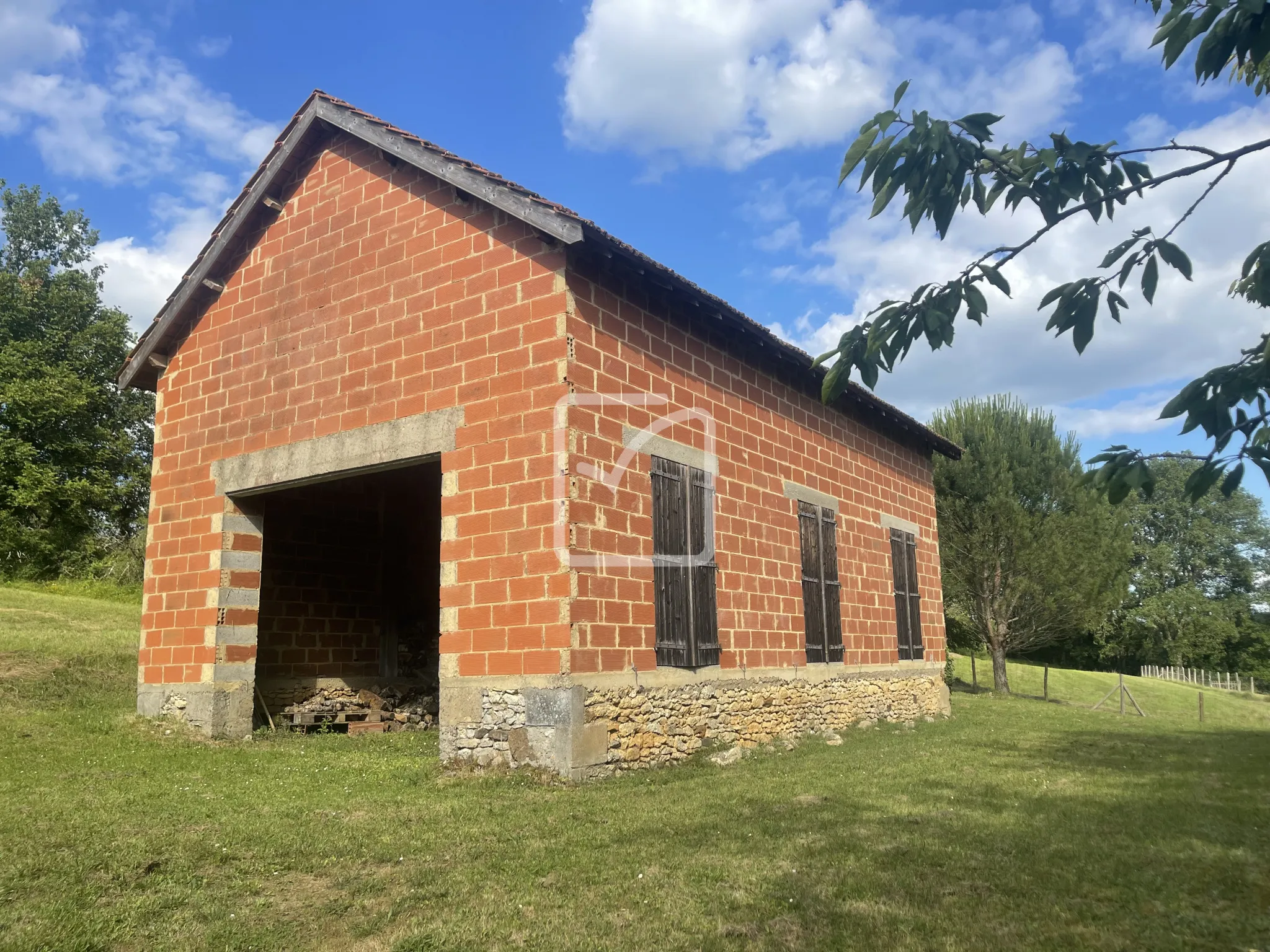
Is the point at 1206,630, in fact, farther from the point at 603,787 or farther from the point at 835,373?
the point at 835,373

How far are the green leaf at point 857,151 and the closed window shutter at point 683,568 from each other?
6.79 m

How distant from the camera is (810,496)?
498 inches

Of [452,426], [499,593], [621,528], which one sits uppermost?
[452,426]

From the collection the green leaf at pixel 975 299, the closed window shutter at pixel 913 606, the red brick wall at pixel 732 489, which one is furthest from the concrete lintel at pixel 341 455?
the closed window shutter at pixel 913 606

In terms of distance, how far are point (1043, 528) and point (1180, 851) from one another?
21.6m

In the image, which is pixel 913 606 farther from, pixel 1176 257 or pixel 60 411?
pixel 60 411

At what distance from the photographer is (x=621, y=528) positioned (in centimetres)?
885

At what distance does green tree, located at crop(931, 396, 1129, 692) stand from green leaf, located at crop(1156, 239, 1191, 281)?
24.7 meters

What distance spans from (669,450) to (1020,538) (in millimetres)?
19228

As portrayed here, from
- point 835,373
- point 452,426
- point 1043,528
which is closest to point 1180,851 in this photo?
point 835,373

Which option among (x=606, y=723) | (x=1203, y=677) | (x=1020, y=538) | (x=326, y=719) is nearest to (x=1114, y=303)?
(x=606, y=723)

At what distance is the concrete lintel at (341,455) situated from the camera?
9.27m

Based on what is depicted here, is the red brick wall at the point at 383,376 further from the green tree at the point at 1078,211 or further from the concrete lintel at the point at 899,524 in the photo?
the concrete lintel at the point at 899,524

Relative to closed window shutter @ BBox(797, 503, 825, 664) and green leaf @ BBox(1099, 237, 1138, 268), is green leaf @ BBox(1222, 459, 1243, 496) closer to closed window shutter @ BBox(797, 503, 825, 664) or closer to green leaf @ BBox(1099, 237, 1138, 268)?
green leaf @ BBox(1099, 237, 1138, 268)
